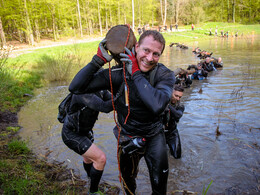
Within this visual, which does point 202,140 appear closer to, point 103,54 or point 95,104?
point 95,104

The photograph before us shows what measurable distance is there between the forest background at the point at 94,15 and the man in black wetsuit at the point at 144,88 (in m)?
22.7

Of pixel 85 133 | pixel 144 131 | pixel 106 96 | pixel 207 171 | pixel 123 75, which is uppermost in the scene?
pixel 123 75

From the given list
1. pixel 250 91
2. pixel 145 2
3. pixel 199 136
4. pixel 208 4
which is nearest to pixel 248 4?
pixel 208 4

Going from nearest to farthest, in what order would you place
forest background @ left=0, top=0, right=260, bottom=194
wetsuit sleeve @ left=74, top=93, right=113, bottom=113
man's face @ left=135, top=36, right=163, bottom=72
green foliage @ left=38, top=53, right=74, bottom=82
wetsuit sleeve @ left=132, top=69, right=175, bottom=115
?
wetsuit sleeve @ left=132, top=69, right=175, bottom=115
man's face @ left=135, top=36, right=163, bottom=72
wetsuit sleeve @ left=74, top=93, right=113, bottom=113
forest background @ left=0, top=0, right=260, bottom=194
green foliage @ left=38, top=53, right=74, bottom=82

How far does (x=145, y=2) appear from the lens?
2415 inches

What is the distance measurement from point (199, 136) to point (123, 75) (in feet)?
12.8

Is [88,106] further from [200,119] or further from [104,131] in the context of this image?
[200,119]

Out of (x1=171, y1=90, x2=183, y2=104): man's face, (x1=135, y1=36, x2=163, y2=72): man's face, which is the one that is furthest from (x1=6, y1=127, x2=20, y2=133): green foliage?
(x1=135, y1=36, x2=163, y2=72): man's face

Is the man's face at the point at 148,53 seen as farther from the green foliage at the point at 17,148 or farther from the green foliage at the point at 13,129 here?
the green foliage at the point at 13,129

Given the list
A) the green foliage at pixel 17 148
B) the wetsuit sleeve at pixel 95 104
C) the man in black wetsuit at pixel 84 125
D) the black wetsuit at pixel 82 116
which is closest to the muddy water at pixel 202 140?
the green foliage at pixel 17 148

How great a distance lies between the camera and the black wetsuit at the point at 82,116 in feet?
9.01

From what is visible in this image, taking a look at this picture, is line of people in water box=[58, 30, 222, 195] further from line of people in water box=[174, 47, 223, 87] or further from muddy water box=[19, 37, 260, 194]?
line of people in water box=[174, 47, 223, 87]

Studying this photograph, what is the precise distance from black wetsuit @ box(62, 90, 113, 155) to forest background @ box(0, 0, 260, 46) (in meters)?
22.0

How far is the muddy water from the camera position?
151 inches
